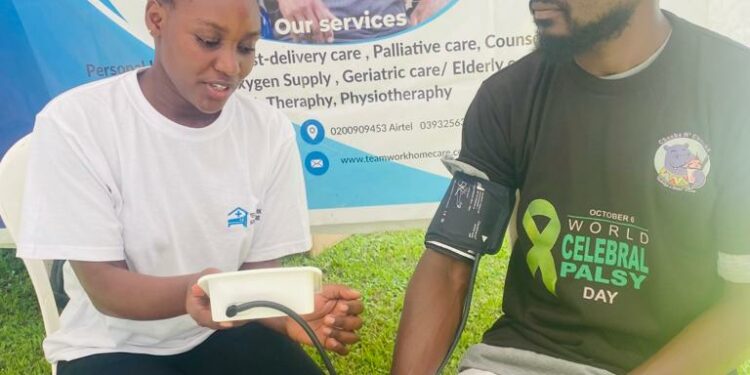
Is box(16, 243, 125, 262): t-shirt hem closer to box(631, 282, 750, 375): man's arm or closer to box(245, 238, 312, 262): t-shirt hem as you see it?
box(245, 238, 312, 262): t-shirt hem

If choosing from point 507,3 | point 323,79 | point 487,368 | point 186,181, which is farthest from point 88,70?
point 487,368

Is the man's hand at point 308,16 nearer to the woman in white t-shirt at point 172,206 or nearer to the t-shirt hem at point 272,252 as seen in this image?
the woman in white t-shirt at point 172,206

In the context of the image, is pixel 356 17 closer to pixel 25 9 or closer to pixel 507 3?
pixel 507 3

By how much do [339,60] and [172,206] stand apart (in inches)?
33.6

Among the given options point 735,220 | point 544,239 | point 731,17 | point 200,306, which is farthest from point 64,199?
point 731,17

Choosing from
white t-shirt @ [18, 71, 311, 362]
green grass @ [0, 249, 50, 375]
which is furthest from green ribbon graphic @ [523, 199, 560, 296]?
green grass @ [0, 249, 50, 375]

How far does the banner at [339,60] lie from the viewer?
1944 mm

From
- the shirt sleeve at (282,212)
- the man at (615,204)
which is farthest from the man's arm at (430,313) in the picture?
the shirt sleeve at (282,212)

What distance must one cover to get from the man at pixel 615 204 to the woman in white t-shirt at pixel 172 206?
0.97 feet

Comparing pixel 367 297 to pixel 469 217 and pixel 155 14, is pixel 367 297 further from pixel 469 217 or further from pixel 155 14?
pixel 155 14

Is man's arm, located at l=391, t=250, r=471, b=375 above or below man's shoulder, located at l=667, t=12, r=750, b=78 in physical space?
below

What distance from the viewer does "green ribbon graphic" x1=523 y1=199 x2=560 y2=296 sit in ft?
4.29

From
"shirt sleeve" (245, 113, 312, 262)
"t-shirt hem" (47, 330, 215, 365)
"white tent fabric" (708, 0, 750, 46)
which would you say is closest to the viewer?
"t-shirt hem" (47, 330, 215, 365)

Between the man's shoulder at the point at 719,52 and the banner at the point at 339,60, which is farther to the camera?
the banner at the point at 339,60
